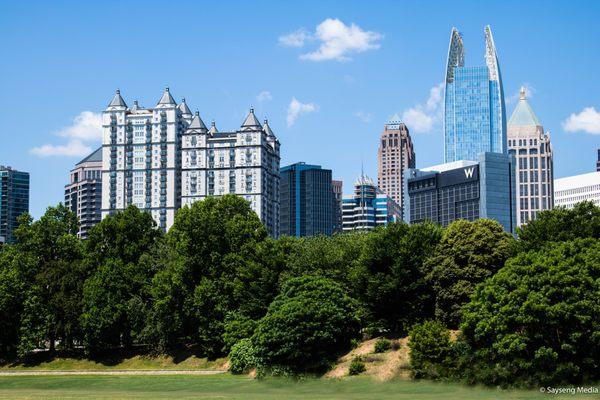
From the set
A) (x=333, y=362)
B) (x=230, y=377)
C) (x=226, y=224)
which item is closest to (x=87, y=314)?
(x=226, y=224)

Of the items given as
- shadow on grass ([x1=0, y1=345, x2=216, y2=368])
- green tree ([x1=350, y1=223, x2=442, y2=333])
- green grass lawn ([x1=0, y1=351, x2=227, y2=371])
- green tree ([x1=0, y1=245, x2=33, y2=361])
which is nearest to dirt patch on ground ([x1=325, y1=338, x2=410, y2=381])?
green tree ([x1=350, y1=223, x2=442, y2=333])

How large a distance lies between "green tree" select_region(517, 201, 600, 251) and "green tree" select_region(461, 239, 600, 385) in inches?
282

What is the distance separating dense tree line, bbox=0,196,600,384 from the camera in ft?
196

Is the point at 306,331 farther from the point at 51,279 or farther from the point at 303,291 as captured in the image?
the point at 51,279

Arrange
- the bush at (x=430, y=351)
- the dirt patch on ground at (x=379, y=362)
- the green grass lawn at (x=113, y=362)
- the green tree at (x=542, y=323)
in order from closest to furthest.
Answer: the green tree at (x=542, y=323), the bush at (x=430, y=351), the dirt patch on ground at (x=379, y=362), the green grass lawn at (x=113, y=362)

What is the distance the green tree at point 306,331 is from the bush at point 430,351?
8.89 meters

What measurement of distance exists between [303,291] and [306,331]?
16.4 feet

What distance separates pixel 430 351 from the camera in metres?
65.7

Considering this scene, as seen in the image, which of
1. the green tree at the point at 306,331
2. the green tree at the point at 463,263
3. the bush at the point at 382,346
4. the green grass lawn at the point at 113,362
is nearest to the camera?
the green tree at the point at 463,263

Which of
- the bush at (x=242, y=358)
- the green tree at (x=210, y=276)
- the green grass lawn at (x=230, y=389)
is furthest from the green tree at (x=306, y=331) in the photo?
the green tree at (x=210, y=276)

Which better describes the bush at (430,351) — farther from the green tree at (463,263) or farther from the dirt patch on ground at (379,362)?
the green tree at (463,263)

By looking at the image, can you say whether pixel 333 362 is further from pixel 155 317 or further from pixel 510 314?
pixel 155 317

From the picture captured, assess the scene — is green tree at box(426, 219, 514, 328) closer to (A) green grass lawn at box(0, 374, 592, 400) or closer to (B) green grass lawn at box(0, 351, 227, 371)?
(A) green grass lawn at box(0, 374, 592, 400)

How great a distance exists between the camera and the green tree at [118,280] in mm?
91250
